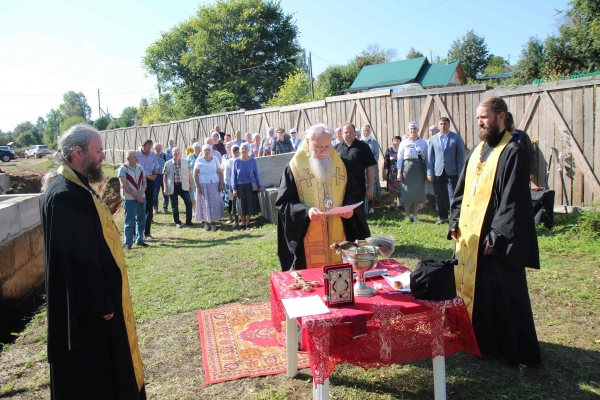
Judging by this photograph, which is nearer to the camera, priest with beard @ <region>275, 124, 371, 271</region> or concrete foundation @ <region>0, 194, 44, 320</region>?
priest with beard @ <region>275, 124, 371, 271</region>

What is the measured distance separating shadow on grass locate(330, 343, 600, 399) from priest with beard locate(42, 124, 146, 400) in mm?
1833

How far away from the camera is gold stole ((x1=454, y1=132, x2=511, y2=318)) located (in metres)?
4.04

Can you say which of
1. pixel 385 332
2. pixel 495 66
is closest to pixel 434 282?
pixel 385 332

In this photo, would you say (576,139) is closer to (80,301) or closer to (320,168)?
(320,168)

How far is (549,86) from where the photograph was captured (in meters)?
8.89

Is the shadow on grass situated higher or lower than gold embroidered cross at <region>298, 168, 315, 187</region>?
lower

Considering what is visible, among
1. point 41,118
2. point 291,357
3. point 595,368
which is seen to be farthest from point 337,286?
point 41,118

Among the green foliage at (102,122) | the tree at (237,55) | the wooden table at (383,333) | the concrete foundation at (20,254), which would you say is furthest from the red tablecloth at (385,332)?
the green foliage at (102,122)

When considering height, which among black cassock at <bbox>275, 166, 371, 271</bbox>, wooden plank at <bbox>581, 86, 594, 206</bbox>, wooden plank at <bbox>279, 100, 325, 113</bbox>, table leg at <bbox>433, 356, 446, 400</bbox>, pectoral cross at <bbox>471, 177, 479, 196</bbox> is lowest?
table leg at <bbox>433, 356, 446, 400</bbox>

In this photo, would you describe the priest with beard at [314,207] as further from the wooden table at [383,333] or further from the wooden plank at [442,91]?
the wooden plank at [442,91]

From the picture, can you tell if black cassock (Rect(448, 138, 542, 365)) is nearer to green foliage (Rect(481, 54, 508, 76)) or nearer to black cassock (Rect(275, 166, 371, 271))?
black cassock (Rect(275, 166, 371, 271))

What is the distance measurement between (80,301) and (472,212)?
10.3ft

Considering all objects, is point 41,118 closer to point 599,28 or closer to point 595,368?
point 599,28

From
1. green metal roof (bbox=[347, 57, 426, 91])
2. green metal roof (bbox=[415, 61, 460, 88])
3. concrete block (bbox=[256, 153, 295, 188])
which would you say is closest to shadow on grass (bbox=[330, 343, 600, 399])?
concrete block (bbox=[256, 153, 295, 188])
